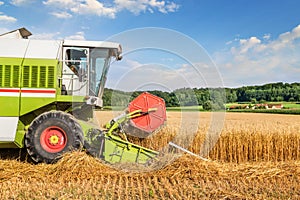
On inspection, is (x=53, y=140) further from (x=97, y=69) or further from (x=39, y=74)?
(x=97, y=69)

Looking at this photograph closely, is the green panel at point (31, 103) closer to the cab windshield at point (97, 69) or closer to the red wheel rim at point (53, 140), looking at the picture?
the red wheel rim at point (53, 140)

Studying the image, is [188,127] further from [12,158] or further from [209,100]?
[12,158]

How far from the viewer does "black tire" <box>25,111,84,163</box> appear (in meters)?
5.60

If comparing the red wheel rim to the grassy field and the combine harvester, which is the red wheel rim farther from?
the grassy field

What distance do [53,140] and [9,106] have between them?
1083mm

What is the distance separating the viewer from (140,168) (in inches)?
219

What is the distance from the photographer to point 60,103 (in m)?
6.17

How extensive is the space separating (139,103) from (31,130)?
2.27m

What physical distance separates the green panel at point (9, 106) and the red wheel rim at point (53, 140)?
0.77 metres

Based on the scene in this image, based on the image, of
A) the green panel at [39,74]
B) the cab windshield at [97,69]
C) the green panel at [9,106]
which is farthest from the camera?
the cab windshield at [97,69]

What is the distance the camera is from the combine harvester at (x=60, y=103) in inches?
224

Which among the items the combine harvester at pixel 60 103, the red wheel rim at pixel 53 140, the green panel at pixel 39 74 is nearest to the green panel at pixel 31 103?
the combine harvester at pixel 60 103

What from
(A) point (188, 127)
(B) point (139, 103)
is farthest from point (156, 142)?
(B) point (139, 103)

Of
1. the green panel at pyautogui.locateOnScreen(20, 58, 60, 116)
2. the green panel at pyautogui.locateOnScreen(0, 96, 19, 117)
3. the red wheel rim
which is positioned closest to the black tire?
the red wheel rim
